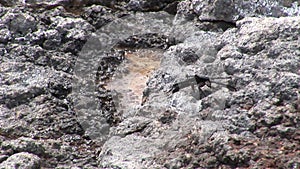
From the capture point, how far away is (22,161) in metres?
3.21

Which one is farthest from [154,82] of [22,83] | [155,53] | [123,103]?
[22,83]

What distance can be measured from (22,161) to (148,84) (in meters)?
1.09

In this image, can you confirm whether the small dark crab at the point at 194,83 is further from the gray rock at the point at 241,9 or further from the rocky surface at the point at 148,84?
the gray rock at the point at 241,9

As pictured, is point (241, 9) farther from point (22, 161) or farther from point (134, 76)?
point (22, 161)

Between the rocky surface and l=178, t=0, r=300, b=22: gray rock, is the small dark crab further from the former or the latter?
l=178, t=0, r=300, b=22: gray rock

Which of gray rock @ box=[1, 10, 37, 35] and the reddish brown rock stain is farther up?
gray rock @ box=[1, 10, 37, 35]

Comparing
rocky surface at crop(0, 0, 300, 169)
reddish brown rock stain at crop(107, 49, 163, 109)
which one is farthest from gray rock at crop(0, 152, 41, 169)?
reddish brown rock stain at crop(107, 49, 163, 109)

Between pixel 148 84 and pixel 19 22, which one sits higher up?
pixel 19 22

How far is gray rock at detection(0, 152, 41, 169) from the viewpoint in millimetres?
3186

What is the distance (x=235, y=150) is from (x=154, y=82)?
1.02m

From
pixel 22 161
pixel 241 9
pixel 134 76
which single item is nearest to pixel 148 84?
pixel 134 76

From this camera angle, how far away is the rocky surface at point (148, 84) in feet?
10.5

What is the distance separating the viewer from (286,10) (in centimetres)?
414

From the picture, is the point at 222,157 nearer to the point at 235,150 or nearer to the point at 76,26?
the point at 235,150
